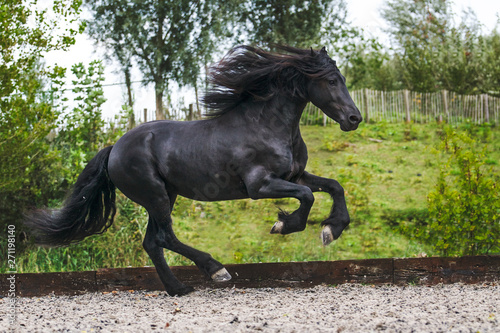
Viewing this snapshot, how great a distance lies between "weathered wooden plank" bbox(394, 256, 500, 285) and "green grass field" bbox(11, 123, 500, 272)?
268 cm

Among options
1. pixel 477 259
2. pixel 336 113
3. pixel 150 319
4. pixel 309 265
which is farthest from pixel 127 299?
pixel 477 259

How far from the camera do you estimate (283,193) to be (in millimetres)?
3973

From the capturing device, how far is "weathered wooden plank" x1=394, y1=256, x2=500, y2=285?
501cm

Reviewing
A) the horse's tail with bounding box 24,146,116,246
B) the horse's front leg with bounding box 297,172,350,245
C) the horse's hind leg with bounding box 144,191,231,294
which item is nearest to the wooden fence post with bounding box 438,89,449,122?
the horse's front leg with bounding box 297,172,350,245

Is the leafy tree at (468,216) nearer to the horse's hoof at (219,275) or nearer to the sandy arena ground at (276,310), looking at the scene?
the sandy arena ground at (276,310)

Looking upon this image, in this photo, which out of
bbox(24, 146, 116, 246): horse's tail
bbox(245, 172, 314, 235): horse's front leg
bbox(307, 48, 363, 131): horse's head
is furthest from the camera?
bbox(24, 146, 116, 246): horse's tail

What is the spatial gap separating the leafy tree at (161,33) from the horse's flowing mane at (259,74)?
13206 mm

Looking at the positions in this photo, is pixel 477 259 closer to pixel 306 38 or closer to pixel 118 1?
pixel 306 38

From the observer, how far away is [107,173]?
4980 millimetres

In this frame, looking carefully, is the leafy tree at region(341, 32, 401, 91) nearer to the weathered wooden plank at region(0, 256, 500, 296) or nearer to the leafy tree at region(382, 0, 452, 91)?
the leafy tree at region(382, 0, 452, 91)

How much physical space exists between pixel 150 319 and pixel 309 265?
189 centimetres

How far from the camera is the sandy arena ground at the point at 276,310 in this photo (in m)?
3.29

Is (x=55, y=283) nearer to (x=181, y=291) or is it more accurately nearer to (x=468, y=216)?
(x=181, y=291)

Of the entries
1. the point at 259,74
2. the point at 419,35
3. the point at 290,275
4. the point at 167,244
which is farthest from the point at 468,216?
the point at 419,35
